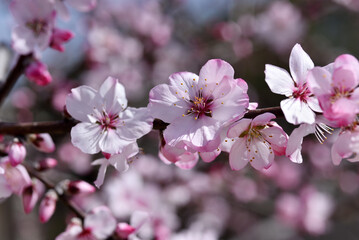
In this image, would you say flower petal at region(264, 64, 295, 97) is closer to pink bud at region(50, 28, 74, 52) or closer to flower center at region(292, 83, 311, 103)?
flower center at region(292, 83, 311, 103)

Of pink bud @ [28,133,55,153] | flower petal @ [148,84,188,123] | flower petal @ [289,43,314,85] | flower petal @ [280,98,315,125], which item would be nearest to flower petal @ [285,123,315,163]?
flower petal @ [280,98,315,125]

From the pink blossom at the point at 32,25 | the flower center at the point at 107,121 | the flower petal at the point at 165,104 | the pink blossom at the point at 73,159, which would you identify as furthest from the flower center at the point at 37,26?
the pink blossom at the point at 73,159

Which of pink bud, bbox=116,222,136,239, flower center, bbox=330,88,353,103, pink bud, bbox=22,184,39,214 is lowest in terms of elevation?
pink bud, bbox=116,222,136,239

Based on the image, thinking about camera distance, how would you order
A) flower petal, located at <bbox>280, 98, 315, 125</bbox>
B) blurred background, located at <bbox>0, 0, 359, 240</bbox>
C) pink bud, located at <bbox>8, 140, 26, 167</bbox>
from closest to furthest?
flower petal, located at <bbox>280, 98, 315, 125</bbox> → pink bud, located at <bbox>8, 140, 26, 167</bbox> → blurred background, located at <bbox>0, 0, 359, 240</bbox>

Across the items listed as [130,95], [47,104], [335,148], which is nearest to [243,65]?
[130,95]

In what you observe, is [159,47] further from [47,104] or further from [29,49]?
[29,49]

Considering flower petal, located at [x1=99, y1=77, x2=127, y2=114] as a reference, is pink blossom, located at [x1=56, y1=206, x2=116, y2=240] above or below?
below

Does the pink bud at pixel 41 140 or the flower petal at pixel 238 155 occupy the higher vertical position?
the flower petal at pixel 238 155

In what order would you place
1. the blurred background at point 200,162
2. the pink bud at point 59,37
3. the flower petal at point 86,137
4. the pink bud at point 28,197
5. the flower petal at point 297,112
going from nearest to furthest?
the flower petal at point 297,112, the flower petal at point 86,137, the pink bud at point 28,197, the pink bud at point 59,37, the blurred background at point 200,162

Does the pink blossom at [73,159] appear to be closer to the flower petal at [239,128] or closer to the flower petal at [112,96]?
the flower petal at [112,96]
